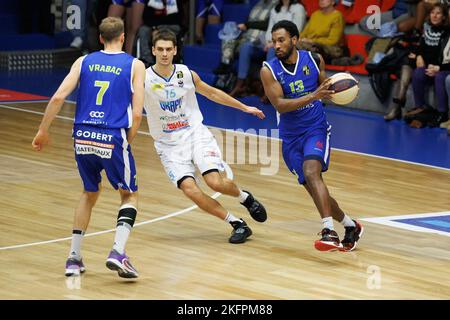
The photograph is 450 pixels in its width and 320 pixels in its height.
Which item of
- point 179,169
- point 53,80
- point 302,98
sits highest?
point 302,98

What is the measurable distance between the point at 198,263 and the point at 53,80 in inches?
452

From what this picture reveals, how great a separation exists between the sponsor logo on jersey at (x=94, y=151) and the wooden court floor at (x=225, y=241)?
873 mm

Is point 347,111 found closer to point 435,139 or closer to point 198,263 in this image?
point 435,139

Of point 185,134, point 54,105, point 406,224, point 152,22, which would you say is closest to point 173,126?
point 185,134

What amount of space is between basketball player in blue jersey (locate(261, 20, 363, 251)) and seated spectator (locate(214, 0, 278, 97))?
Answer: 8.05 m

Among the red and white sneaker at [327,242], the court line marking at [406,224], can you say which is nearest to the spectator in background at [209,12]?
the court line marking at [406,224]

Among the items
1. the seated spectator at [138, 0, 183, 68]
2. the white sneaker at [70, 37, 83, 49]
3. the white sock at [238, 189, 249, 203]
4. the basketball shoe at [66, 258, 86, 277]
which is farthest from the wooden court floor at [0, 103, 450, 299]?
the white sneaker at [70, 37, 83, 49]

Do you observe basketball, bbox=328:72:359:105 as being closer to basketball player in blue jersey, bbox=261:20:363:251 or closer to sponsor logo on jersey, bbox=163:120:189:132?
basketball player in blue jersey, bbox=261:20:363:251

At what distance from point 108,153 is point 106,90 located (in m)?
0.43

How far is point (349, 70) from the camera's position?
16.6 metres

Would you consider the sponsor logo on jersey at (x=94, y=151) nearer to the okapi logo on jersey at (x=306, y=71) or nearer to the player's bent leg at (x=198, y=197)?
the player's bent leg at (x=198, y=197)

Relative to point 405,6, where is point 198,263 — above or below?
below
